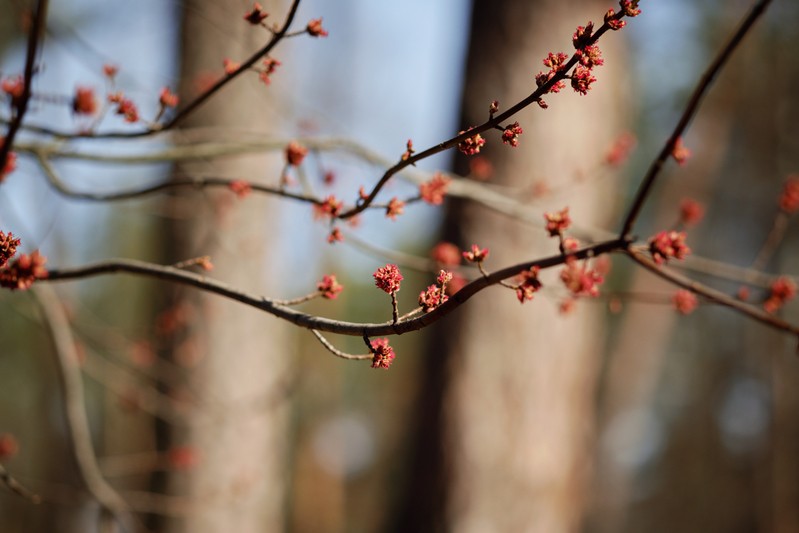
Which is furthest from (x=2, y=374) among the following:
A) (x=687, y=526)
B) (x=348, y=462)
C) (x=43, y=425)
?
(x=687, y=526)

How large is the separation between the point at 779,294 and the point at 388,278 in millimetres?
1025

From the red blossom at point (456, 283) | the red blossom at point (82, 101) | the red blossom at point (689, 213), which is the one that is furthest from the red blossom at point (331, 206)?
the red blossom at point (689, 213)

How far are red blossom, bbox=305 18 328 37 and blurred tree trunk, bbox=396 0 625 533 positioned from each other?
5.80ft

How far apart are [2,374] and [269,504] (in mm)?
15998

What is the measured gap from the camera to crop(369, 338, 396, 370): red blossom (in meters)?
0.95

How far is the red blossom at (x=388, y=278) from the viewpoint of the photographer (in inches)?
36.3

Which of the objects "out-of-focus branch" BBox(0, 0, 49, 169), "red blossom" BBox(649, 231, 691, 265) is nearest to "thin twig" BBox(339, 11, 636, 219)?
"red blossom" BBox(649, 231, 691, 265)

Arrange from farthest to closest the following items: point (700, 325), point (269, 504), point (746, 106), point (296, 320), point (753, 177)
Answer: point (700, 325) → point (753, 177) → point (746, 106) → point (269, 504) → point (296, 320)

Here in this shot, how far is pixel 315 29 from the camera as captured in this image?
1188mm

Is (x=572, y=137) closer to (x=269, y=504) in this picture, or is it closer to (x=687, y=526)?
(x=269, y=504)

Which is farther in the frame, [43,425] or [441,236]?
[43,425]

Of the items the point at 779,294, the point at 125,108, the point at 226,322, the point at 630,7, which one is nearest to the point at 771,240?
the point at 779,294

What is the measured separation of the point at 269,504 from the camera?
12.8 ft

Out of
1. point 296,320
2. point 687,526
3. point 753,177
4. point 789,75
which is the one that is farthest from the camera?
point 687,526
